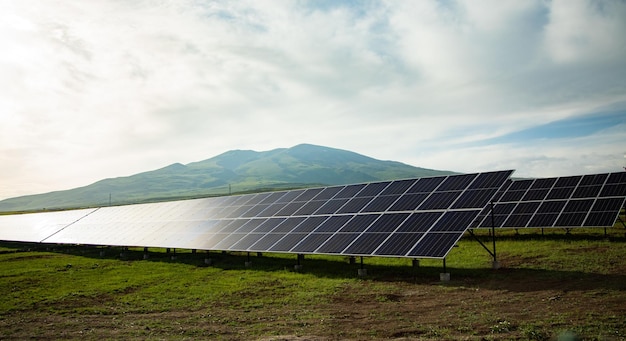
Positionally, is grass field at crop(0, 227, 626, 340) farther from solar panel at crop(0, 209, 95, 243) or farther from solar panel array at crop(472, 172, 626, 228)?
solar panel at crop(0, 209, 95, 243)

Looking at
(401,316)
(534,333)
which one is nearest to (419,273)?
(401,316)

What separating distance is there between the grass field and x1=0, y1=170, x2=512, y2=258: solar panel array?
1843mm

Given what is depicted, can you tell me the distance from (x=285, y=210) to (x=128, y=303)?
15643mm

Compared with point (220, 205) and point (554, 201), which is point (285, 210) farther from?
point (554, 201)

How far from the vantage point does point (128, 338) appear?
51.7ft

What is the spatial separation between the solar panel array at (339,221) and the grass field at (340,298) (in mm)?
1843

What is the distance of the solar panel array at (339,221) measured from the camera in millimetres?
24109

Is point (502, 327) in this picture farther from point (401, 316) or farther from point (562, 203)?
point (562, 203)

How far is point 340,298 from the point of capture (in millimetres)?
20609

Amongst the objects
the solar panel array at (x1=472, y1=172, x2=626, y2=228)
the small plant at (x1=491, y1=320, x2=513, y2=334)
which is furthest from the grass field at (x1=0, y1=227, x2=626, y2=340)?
the solar panel array at (x1=472, y1=172, x2=626, y2=228)

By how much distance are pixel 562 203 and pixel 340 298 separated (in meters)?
26.1

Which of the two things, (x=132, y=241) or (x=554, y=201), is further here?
(x=132, y=241)

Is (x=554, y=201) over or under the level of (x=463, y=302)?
over

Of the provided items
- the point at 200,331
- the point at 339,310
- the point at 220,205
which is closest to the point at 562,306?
the point at 339,310
